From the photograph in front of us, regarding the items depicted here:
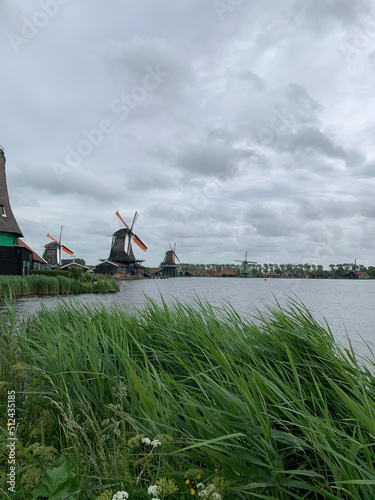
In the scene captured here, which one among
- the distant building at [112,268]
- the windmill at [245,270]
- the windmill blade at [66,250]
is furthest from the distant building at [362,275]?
the windmill blade at [66,250]

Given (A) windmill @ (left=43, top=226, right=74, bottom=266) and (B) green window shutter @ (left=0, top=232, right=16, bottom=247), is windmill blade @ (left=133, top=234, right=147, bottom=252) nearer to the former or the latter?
(A) windmill @ (left=43, top=226, right=74, bottom=266)

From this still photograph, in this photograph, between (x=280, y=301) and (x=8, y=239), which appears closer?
(x=280, y=301)

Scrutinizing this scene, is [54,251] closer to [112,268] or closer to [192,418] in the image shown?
[112,268]

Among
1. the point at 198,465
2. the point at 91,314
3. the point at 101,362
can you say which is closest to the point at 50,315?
the point at 91,314

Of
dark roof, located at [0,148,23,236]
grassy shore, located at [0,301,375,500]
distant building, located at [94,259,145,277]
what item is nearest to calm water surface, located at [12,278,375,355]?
grassy shore, located at [0,301,375,500]

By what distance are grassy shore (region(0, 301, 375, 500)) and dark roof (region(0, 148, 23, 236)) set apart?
27584 millimetres

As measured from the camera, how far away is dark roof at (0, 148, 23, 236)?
30.1m

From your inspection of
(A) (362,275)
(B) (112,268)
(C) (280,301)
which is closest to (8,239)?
(C) (280,301)

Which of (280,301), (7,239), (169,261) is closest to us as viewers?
(280,301)

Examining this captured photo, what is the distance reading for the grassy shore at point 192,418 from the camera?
1904 mm

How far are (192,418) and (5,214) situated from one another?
3190 centimetres

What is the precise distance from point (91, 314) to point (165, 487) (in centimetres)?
402

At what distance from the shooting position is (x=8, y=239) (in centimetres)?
3062

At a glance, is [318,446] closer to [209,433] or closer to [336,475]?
[336,475]
